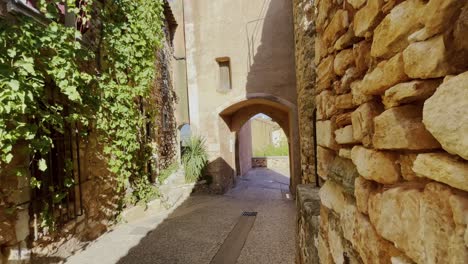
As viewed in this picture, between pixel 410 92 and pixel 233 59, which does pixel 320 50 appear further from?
pixel 233 59

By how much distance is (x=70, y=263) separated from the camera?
305 cm

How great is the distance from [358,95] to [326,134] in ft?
1.48

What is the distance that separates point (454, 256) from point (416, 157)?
0.73ft

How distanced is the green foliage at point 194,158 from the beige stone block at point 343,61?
6333 millimetres

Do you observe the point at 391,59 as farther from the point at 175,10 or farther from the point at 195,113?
the point at 175,10

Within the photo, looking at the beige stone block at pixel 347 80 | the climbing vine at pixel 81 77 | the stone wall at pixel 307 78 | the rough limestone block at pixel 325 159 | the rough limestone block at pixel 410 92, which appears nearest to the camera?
the rough limestone block at pixel 410 92

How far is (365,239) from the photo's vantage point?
87 cm

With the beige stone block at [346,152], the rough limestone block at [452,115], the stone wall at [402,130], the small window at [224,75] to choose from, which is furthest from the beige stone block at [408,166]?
the small window at [224,75]

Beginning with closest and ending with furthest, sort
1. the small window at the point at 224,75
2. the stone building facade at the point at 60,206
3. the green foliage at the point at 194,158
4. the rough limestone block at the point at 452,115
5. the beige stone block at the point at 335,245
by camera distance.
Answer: the rough limestone block at the point at 452,115 → the beige stone block at the point at 335,245 → the stone building facade at the point at 60,206 → the green foliage at the point at 194,158 → the small window at the point at 224,75

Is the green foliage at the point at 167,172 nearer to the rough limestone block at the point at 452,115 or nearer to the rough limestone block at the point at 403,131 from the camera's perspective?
the rough limestone block at the point at 403,131

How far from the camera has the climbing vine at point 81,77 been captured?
2.20m

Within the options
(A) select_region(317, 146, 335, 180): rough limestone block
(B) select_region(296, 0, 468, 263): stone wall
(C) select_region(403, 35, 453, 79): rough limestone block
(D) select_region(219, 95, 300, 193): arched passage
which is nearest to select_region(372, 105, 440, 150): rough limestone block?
(B) select_region(296, 0, 468, 263): stone wall

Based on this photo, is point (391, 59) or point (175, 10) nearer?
point (391, 59)

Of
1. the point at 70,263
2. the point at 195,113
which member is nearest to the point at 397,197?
the point at 70,263
